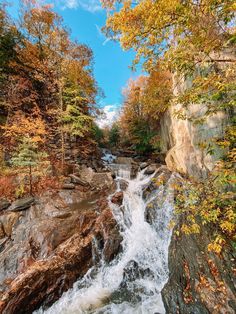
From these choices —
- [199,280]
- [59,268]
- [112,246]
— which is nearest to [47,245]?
[59,268]

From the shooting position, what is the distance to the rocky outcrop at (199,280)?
3453 millimetres

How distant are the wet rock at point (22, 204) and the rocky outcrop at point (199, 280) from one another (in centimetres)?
525

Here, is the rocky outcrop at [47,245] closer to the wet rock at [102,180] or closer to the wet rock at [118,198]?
the wet rock at [118,198]

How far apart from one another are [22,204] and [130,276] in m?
4.53

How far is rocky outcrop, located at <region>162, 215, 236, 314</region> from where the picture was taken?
3453 mm

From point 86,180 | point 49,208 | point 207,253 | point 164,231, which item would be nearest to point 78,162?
point 86,180

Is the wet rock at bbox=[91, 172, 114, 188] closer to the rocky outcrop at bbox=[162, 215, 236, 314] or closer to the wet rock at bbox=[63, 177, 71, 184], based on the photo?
the wet rock at bbox=[63, 177, 71, 184]

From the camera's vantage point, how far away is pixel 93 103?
1369cm

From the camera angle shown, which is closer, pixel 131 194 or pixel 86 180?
pixel 131 194

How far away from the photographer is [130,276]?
525 centimetres

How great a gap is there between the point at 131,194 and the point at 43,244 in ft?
14.2

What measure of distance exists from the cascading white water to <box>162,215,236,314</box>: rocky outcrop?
80 cm

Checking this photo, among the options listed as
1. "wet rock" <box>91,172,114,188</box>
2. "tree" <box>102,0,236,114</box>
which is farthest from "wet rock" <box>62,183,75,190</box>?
"tree" <box>102,0,236,114</box>

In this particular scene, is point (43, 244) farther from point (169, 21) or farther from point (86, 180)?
point (169, 21)
